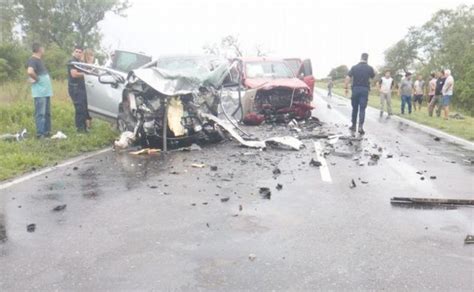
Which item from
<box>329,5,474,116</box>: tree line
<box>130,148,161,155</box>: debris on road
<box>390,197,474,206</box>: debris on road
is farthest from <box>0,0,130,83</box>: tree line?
<box>390,197,474,206</box>: debris on road

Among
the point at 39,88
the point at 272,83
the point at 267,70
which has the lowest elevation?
the point at 39,88

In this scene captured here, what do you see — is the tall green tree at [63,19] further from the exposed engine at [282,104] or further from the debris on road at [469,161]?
the debris on road at [469,161]

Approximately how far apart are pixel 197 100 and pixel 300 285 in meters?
6.70

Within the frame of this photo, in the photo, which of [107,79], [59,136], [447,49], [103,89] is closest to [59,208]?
[59,136]

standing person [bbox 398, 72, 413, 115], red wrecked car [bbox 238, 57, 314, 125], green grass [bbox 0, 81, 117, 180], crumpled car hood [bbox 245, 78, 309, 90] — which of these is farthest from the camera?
standing person [bbox 398, 72, 413, 115]

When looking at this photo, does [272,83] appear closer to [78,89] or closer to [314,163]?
[78,89]

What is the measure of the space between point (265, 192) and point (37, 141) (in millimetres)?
5268

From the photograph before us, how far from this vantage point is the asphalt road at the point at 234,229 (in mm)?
3363

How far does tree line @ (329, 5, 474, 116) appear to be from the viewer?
45656 millimetres

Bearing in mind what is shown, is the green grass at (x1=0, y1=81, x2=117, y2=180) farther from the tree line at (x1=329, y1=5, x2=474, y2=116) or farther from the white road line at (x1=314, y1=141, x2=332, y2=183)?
the tree line at (x1=329, y1=5, x2=474, y2=116)

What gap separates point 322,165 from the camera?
757cm

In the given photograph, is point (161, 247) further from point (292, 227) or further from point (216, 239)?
point (292, 227)

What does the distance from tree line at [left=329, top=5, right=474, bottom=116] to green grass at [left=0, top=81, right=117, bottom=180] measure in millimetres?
26496

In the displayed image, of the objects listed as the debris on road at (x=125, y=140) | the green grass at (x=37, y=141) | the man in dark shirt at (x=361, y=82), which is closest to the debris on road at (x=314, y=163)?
the debris on road at (x=125, y=140)
